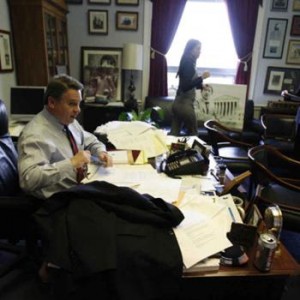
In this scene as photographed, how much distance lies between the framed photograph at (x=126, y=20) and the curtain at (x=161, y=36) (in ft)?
0.84

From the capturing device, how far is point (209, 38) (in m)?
4.20

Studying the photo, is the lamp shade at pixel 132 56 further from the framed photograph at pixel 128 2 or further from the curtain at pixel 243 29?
the curtain at pixel 243 29

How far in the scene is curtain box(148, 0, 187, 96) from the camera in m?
3.94

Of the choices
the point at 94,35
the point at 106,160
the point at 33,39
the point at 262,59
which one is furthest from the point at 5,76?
the point at 262,59

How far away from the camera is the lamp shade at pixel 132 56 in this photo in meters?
3.74

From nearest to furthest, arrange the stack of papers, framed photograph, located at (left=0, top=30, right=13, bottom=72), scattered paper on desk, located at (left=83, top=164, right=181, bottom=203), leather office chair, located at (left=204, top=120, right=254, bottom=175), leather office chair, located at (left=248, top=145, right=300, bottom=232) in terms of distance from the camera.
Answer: scattered paper on desk, located at (left=83, top=164, right=181, bottom=203) < leather office chair, located at (left=248, top=145, right=300, bottom=232) < the stack of papers < leather office chair, located at (left=204, top=120, right=254, bottom=175) < framed photograph, located at (left=0, top=30, right=13, bottom=72)

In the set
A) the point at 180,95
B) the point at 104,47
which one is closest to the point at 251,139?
the point at 180,95

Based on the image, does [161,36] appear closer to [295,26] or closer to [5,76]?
[295,26]

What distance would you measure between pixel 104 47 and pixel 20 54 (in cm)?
143

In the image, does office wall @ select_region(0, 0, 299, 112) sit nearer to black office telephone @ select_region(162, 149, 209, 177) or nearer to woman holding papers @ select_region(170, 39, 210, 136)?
woman holding papers @ select_region(170, 39, 210, 136)

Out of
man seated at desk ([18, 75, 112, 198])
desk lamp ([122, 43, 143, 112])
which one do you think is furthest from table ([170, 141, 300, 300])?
desk lamp ([122, 43, 143, 112])

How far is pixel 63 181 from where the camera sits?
137 centimetres

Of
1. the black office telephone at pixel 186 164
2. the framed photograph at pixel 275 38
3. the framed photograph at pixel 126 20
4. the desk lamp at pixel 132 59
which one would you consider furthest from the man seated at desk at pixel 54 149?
the framed photograph at pixel 275 38

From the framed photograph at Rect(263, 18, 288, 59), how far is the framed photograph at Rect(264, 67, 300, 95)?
215mm
